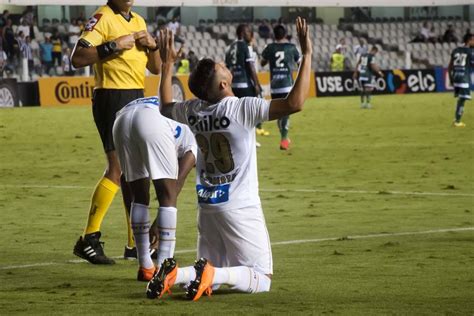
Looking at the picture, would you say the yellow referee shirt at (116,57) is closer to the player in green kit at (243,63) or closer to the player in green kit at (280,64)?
the player in green kit at (280,64)

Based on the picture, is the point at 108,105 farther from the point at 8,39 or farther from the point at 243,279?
the point at 8,39

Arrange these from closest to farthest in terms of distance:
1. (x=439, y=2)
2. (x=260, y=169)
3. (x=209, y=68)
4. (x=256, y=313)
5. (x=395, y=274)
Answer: (x=256, y=313) < (x=209, y=68) < (x=395, y=274) < (x=260, y=169) < (x=439, y=2)

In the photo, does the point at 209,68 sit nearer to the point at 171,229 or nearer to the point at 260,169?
the point at 171,229

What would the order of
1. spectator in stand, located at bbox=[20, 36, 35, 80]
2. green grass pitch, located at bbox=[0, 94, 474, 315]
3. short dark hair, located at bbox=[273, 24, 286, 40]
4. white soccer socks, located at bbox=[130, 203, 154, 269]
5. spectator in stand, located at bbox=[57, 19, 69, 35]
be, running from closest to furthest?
green grass pitch, located at bbox=[0, 94, 474, 315], white soccer socks, located at bbox=[130, 203, 154, 269], short dark hair, located at bbox=[273, 24, 286, 40], spectator in stand, located at bbox=[20, 36, 35, 80], spectator in stand, located at bbox=[57, 19, 69, 35]

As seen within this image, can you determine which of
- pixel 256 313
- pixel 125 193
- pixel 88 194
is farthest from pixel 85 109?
pixel 256 313

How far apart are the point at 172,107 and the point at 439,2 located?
163 feet

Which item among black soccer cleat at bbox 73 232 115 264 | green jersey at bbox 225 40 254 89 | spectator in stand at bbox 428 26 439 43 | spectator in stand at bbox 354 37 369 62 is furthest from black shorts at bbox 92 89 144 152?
spectator in stand at bbox 428 26 439 43

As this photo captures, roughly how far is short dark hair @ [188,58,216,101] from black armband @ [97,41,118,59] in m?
1.74

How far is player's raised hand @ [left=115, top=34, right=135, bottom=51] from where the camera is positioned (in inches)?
385

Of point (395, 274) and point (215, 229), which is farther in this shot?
point (395, 274)

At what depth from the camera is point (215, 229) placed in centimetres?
827

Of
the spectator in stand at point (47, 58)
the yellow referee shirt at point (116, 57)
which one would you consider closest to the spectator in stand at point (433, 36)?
the spectator in stand at point (47, 58)

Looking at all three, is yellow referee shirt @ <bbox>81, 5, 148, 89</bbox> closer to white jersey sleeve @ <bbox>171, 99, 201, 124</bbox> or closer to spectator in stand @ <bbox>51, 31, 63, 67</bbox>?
white jersey sleeve @ <bbox>171, 99, 201, 124</bbox>

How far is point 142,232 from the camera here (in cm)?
888
